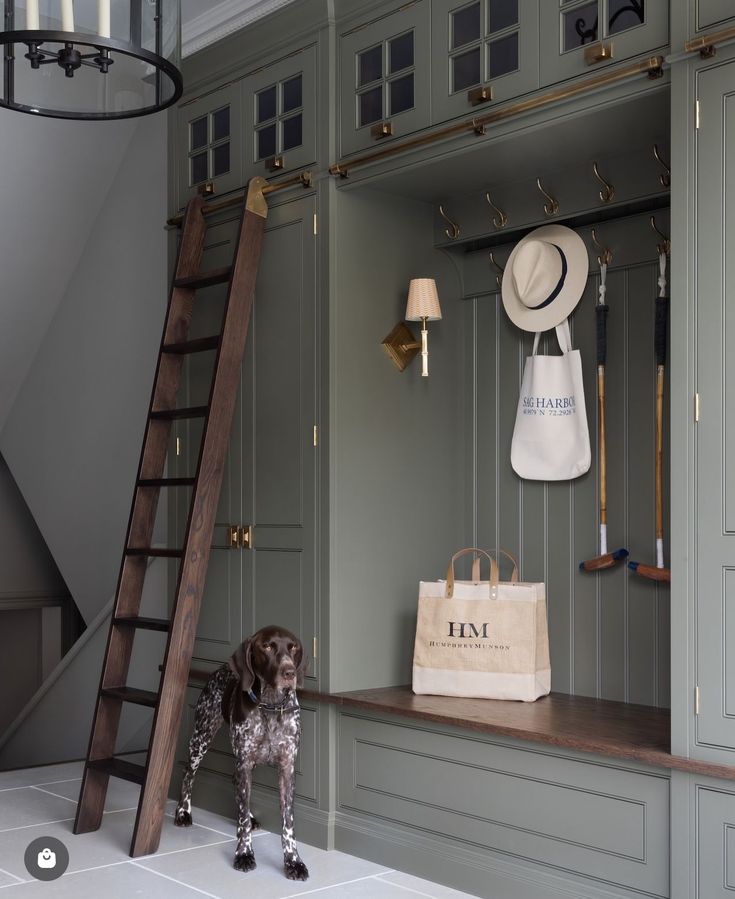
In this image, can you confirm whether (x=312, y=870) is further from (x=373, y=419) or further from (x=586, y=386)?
(x=586, y=386)

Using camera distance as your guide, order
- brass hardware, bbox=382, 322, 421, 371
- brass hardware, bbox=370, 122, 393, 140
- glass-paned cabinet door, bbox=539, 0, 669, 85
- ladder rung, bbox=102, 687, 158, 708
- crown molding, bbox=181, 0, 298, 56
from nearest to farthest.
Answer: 1. glass-paned cabinet door, bbox=539, 0, 669, 85
2. brass hardware, bbox=370, 122, 393, 140
3. ladder rung, bbox=102, 687, 158, 708
4. brass hardware, bbox=382, 322, 421, 371
5. crown molding, bbox=181, 0, 298, 56

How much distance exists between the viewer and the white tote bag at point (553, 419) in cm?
380

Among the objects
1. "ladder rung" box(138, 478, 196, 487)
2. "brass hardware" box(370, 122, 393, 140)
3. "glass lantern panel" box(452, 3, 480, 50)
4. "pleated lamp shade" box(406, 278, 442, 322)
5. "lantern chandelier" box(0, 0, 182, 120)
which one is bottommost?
"ladder rung" box(138, 478, 196, 487)

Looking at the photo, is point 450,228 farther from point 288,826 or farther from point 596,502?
point 288,826

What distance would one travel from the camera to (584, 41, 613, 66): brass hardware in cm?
302

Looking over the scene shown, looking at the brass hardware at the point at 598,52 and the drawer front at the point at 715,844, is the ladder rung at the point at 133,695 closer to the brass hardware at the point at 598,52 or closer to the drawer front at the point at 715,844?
the drawer front at the point at 715,844

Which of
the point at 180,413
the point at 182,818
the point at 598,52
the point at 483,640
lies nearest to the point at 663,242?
the point at 598,52

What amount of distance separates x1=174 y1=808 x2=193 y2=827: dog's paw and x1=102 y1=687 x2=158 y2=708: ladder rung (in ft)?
1.70

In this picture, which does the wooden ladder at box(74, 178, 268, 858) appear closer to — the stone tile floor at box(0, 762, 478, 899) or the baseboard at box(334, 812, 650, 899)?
the stone tile floor at box(0, 762, 478, 899)

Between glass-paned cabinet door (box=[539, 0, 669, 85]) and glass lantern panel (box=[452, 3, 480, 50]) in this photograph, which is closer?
glass-paned cabinet door (box=[539, 0, 669, 85])

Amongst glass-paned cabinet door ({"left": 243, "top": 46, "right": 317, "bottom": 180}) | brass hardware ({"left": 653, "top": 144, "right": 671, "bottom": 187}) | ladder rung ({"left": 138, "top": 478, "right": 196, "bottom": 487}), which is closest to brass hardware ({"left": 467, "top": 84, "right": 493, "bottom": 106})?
brass hardware ({"left": 653, "top": 144, "right": 671, "bottom": 187})

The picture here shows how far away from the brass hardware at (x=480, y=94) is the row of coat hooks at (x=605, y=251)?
70cm

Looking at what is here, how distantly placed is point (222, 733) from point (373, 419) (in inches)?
58.4

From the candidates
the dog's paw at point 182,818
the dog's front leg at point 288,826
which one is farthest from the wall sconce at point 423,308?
the dog's paw at point 182,818
